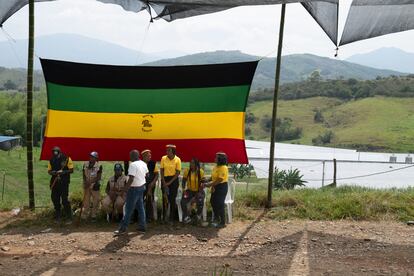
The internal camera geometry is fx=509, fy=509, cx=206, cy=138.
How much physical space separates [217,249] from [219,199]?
1.38m

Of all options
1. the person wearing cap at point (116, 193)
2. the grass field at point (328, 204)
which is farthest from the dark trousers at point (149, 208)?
the grass field at point (328, 204)

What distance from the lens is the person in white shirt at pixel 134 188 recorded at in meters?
9.23

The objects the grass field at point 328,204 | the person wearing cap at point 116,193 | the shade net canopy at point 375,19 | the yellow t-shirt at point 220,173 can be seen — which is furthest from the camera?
the grass field at point 328,204

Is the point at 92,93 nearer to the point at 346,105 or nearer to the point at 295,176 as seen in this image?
the point at 295,176

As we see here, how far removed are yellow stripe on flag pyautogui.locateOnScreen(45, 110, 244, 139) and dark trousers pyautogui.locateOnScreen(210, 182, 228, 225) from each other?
1.37m

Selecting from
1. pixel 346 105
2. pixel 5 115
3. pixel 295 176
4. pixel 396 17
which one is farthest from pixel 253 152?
pixel 346 105

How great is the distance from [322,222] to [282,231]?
1158mm

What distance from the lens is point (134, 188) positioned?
366 inches

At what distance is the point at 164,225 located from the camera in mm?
10125

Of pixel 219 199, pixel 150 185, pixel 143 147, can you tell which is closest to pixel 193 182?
pixel 219 199

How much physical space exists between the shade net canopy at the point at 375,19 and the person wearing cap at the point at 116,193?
231 inches

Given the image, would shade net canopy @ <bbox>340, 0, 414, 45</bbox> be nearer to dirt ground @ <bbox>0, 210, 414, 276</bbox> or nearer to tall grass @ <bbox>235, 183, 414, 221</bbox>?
tall grass @ <bbox>235, 183, 414, 221</bbox>

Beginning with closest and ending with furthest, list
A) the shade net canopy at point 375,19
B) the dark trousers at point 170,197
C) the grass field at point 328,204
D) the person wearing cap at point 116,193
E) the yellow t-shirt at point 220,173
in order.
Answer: the yellow t-shirt at point 220,173, the person wearing cap at point 116,193, the dark trousers at point 170,197, the shade net canopy at point 375,19, the grass field at point 328,204

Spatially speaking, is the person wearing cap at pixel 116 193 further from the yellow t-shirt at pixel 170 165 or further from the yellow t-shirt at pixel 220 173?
the yellow t-shirt at pixel 220 173
